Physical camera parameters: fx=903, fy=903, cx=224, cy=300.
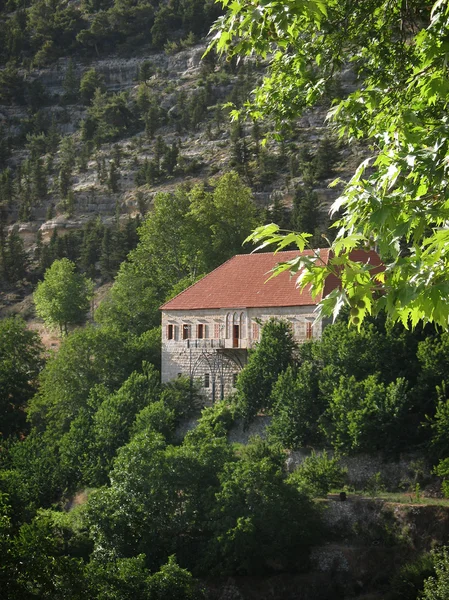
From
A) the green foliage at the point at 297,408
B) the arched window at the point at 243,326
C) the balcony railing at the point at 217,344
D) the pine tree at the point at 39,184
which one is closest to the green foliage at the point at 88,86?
the pine tree at the point at 39,184

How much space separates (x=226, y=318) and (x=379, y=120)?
37964 millimetres

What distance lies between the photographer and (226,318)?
47.8 meters

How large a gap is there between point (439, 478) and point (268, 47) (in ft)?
102

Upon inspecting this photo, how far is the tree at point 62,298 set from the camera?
7350 cm

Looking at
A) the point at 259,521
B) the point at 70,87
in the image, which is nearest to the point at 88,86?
the point at 70,87

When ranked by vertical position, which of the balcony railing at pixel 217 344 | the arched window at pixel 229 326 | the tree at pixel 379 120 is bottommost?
the balcony railing at pixel 217 344

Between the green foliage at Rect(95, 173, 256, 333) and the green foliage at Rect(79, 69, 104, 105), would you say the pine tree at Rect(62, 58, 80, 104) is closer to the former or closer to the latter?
the green foliage at Rect(79, 69, 104, 105)

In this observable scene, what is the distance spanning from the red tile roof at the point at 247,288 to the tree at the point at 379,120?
107ft

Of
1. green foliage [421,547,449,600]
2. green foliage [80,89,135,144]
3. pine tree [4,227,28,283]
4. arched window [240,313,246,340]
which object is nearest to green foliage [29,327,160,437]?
arched window [240,313,246,340]

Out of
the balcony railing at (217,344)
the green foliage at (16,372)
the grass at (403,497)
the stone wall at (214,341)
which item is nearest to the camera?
the grass at (403,497)

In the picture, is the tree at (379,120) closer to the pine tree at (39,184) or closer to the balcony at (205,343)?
the balcony at (205,343)

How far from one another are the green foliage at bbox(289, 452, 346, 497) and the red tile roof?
345 inches

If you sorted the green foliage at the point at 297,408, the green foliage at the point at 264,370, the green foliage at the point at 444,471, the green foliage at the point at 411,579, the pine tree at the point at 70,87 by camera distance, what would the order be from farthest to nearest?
the pine tree at the point at 70,87, the green foliage at the point at 264,370, the green foliage at the point at 297,408, the green foliage at the point at 444,471, the green foliage at the point at 411,579

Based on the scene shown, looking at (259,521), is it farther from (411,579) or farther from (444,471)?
(444,471)
